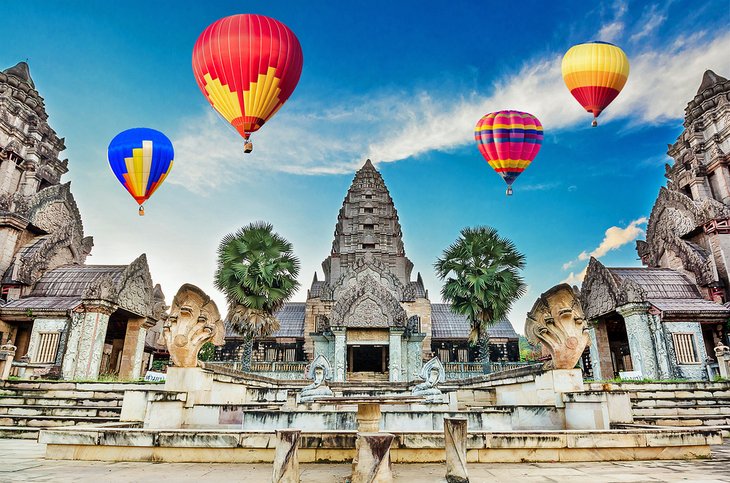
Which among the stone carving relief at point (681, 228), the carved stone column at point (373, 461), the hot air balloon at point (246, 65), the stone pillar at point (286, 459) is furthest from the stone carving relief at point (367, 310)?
the stone pillar at point (286, 459)

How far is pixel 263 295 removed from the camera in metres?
22.2

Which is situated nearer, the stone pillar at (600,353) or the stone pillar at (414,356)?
the stone pillar at (600,353)

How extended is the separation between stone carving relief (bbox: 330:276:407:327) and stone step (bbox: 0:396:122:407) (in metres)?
14.0

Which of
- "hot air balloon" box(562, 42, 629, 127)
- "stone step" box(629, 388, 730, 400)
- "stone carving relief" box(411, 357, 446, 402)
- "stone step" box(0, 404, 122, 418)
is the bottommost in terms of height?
"stone step" box(0, 404, 122, 418)

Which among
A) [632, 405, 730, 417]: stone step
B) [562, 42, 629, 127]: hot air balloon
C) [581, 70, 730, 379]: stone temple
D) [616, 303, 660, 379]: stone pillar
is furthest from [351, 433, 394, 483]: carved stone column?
[616, 303, 660, 379]: stone pillar

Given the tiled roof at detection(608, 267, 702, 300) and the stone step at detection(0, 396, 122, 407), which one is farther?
the tiled roof at detection(608, 267, 702, 300)

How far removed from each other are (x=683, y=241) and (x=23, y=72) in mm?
42784

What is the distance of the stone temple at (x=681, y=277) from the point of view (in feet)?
63.4

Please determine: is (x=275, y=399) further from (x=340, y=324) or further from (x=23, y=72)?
(x=23, y=72)

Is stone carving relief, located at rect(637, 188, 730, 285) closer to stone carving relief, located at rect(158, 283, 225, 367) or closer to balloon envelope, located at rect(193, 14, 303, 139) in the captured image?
balloon envelope, located at rect(193, 14, 303, 139)

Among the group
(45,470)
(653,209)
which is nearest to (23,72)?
(45,470)

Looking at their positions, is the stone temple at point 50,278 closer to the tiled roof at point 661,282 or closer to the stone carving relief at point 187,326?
the stone carving relief at point 187,326

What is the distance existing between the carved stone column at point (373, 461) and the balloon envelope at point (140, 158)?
15042mm

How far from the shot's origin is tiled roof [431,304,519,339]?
34.8 meters
